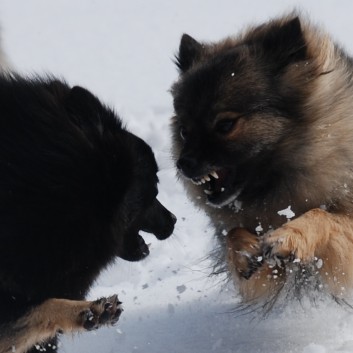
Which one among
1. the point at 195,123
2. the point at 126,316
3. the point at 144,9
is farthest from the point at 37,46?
the point at 195,123

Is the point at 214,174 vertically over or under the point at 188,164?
under

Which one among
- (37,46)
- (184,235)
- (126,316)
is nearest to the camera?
(126,316)

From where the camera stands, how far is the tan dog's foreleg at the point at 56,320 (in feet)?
12.9

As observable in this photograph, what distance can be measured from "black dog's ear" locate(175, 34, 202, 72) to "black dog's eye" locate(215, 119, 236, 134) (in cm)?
69

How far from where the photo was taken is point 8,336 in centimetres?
401

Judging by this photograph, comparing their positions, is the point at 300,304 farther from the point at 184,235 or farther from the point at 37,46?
the point at 37,46

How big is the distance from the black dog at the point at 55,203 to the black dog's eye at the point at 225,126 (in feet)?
1.43

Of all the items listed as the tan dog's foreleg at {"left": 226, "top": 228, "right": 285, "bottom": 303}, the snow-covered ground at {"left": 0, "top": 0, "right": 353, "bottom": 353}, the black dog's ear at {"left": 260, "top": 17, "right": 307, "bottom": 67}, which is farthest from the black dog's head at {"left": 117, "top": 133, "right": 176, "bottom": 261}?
the black dog's ear at {"left": 260, "top": 17, "right": 307, "bottom": 67}

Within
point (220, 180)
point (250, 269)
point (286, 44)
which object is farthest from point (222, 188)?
point (286, 44)

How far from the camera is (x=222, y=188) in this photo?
179 inches

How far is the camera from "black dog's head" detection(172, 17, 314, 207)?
4320 millimetres

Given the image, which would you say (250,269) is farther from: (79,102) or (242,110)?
(79,102)

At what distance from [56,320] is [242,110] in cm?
139

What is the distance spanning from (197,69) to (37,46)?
6.63 meters
